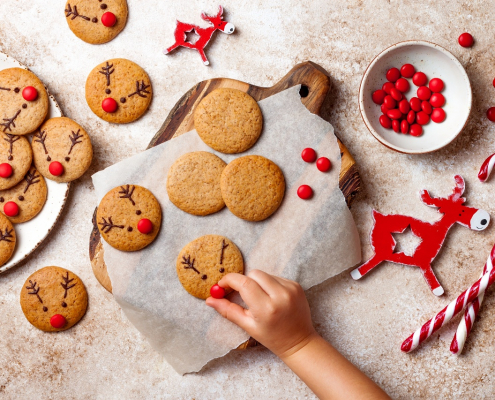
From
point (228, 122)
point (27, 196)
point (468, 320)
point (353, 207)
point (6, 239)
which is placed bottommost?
point (6, 239)

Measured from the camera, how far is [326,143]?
1440 mm

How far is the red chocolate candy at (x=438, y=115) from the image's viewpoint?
4.92 feet

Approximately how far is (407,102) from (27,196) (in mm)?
1387

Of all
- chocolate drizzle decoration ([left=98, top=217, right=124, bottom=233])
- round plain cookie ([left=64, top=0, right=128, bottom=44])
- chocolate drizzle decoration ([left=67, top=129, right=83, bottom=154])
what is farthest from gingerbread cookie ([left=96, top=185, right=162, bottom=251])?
round plain cookie ([left=64, top=0, right=128, bottom=44])

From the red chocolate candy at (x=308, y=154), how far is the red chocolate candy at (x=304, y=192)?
9 cm

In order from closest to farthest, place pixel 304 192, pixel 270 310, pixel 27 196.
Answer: pixel 270 310
pixel 304 192
pixel 27 196

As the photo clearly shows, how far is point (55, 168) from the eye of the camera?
1.45 meters

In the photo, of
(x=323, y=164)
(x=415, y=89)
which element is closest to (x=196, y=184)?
(x=323, y=164)

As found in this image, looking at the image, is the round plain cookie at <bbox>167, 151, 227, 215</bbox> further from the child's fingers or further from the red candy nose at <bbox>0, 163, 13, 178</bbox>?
the red candy nose at <bbox>0, 163, 13, 178</bbox>

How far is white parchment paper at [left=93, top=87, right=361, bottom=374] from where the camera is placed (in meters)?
1.42

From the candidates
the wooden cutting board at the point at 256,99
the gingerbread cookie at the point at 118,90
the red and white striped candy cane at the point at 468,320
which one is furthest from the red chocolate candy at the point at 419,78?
the gingerbread cookie at the point at 118,90

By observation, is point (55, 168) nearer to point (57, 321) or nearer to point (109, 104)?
point (109, 104)

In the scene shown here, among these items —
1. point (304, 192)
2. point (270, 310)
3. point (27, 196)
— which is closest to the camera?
point (270, 310)

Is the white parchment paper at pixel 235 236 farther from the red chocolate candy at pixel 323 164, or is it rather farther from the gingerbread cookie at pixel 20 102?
the gingerbread cookie at pixel 20 102
